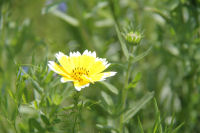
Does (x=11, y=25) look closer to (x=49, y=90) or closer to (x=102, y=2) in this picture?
(x=102, y=2)

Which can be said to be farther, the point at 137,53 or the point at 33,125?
the point at 137,53

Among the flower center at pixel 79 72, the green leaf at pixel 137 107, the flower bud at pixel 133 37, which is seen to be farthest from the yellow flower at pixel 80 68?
the green leaf at pixel 137 107

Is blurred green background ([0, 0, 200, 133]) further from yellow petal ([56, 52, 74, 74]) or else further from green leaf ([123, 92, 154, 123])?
yellow petal ([56, 52, 74, 74])

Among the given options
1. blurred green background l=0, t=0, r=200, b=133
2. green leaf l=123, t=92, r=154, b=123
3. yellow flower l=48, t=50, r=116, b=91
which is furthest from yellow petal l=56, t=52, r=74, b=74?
green leaf l=123, t=92, r=154, b=123

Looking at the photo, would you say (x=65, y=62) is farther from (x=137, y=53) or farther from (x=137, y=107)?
(x=137, y=53)

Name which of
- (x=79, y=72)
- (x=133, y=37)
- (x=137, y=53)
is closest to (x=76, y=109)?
(x=79, y=72)

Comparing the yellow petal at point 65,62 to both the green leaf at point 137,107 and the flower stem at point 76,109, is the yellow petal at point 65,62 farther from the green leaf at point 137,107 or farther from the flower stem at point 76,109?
the green leaf at point 137,107

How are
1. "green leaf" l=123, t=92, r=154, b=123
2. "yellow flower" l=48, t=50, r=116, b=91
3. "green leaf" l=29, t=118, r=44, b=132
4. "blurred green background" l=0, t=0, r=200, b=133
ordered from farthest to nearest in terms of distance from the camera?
"blurred green background" l=0, t=0, r=200, b=133 < "green leaf" l=123, t=92, r=154, b=123 < "green leaf" l=29, t=118, r=44, b=132 < "yellow flower" l=48, t=50, r=116, b=91

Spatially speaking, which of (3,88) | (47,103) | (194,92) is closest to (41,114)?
(47,103)

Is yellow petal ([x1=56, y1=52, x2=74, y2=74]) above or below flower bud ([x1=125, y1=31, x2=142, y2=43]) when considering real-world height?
below
